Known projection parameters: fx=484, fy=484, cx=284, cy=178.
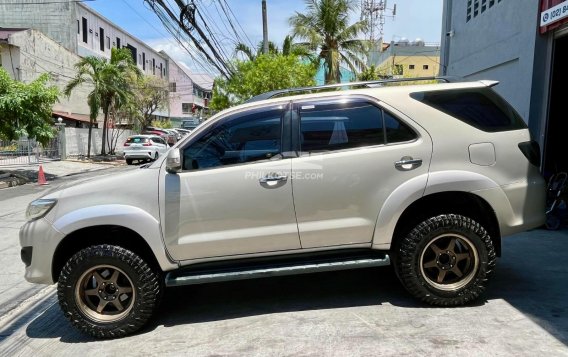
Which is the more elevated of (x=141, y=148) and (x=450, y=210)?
(x=450, y=210)

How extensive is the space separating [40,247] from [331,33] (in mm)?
22409

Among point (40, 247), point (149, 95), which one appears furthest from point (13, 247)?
point (149, 95)

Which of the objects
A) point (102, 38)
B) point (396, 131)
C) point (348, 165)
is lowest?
point (348, 165)

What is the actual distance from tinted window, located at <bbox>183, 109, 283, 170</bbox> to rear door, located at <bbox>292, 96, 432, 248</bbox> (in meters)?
0.23

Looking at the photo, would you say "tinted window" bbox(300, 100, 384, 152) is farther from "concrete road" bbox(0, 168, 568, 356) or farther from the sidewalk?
the sidewalk

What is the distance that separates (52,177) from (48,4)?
77.4 ft

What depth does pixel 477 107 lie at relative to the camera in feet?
14.7

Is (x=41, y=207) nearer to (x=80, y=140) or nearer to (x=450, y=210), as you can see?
(x=450, y=210)

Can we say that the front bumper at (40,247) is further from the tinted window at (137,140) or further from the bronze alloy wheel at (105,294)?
the tinted window at (137,140)

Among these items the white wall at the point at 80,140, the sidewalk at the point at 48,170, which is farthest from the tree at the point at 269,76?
the white wall at the point at 80,140

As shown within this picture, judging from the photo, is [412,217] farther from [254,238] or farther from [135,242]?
[135,242]

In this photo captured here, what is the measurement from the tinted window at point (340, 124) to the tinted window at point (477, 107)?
1.59ft

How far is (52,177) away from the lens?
19234 millimetres

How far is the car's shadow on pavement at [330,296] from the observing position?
4.45 m
